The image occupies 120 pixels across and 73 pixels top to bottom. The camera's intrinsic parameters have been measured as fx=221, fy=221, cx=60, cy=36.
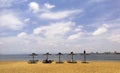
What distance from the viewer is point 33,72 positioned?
84.3 ft

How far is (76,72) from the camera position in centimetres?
2522

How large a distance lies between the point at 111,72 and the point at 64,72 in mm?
5330

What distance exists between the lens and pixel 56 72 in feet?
84.1

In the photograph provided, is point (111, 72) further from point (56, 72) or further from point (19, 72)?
point (19, 72)

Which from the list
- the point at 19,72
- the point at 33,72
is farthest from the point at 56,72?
the point at 19,72

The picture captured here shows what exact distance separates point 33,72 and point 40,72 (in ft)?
2.67

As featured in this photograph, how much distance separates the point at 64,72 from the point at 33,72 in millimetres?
3610

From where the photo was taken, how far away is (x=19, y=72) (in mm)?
25562

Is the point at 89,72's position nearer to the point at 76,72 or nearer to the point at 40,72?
the point at 76,72

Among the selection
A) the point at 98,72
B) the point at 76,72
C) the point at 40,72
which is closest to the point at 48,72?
the point at 40,72

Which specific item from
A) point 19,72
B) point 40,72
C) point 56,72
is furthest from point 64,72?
point 19,72

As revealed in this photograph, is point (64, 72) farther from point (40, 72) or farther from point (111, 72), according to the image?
point (111, 72)

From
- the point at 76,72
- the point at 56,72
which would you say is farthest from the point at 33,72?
the point at 76,72

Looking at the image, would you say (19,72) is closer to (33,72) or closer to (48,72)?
(33,72)
